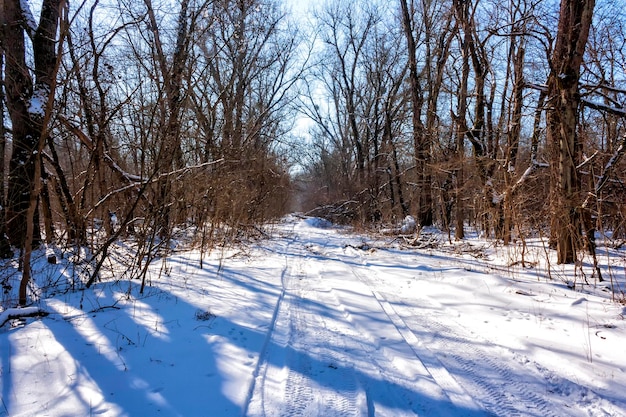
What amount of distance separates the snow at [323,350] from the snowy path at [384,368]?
1 cm

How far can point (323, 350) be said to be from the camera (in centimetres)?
323

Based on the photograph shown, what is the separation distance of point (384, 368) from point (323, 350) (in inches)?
23.8

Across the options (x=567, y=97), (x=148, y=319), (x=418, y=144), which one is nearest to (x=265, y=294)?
(x=148, y=319)

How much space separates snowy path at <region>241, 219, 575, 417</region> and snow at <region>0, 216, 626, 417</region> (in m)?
0.01

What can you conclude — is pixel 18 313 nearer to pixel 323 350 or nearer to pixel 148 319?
pixel 148 319

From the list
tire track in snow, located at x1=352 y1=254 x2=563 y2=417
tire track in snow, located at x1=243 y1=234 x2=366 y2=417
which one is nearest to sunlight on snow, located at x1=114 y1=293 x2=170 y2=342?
tire track in snow, located at x1=243 y1=234 x2=366 y2=417

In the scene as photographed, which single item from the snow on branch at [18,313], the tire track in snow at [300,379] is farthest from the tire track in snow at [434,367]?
the snow on branch at [18,313]

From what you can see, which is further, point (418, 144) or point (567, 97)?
point (418, 144)

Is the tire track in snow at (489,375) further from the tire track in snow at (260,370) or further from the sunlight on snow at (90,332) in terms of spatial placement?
the sunlight on snow at (90,332)

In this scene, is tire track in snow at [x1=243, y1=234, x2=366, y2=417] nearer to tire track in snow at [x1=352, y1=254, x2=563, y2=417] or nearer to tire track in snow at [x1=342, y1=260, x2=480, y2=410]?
tire track in snow at [x1=342, y1=260, x2=480, y2=410]

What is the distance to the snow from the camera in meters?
2.38

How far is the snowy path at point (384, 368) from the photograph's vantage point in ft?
7.77

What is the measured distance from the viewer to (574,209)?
212 inches

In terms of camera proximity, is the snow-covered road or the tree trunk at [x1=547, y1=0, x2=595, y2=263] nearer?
the snow-covered road
